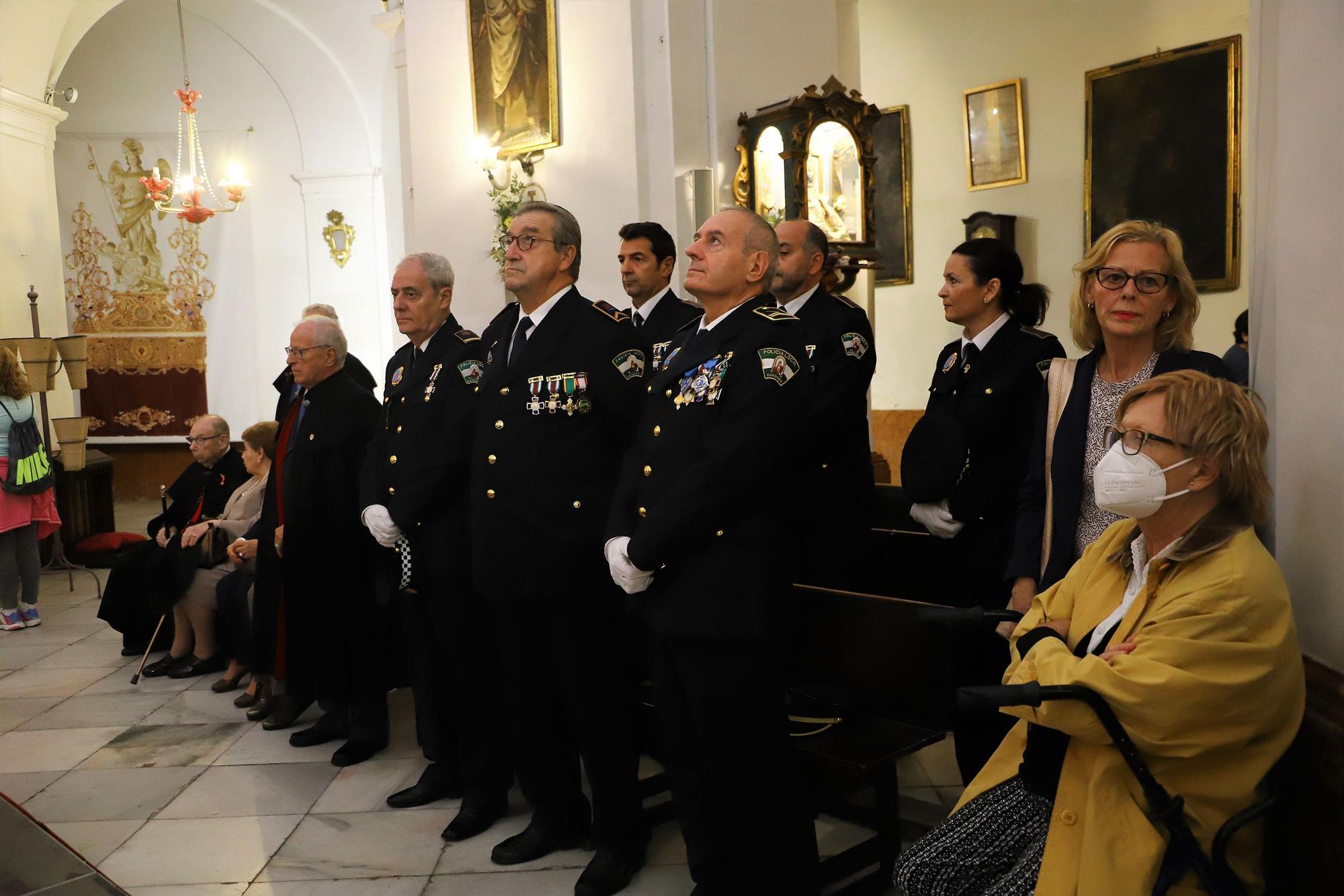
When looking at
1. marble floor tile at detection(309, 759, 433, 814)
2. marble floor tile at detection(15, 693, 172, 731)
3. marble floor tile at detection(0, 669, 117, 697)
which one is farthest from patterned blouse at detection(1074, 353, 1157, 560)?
marble floor tile at detection(0, 669, 117, 697)

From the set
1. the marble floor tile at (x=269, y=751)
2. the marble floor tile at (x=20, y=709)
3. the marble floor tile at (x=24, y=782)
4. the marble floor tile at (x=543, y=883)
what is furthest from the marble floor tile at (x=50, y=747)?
the marble floor tile at (x=543, y=883)

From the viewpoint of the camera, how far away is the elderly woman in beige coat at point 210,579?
5.57 m

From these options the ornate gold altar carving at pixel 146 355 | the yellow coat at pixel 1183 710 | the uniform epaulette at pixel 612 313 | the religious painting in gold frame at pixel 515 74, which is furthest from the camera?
the ornate gold altar carving at pixel 146 355

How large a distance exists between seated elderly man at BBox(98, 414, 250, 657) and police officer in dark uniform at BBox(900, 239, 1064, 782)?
399 centimetres

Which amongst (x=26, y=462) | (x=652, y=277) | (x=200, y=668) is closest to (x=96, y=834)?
(x=200, y=668)

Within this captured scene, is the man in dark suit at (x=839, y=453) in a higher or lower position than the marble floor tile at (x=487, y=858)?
higher

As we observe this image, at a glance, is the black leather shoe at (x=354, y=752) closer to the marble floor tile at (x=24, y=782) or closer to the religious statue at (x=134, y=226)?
the marble floor tile at (x=24, y=782)

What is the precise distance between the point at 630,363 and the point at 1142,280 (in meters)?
1.40

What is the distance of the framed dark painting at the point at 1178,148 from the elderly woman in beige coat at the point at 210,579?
625 centimetres

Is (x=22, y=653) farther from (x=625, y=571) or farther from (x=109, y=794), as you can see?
(x=625, y=571)

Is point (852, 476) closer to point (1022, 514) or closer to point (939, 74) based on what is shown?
point (1022, 514)

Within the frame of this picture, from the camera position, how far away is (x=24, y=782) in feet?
14.3

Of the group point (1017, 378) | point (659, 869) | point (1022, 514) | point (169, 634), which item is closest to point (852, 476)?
point (1017, 378)

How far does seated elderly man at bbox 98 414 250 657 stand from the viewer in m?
5.90
